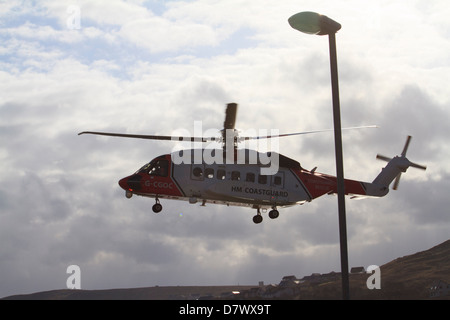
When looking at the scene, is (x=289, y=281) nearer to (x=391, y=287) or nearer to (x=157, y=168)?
(x=391, y=287)

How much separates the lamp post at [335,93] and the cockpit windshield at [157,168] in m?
24.7

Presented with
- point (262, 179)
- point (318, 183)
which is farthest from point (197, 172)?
point (318, 183)

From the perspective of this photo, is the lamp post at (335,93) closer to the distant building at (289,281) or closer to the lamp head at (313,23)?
the lamp head at (313,23)

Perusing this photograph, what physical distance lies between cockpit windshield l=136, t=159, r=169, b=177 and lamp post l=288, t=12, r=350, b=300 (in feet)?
81.1

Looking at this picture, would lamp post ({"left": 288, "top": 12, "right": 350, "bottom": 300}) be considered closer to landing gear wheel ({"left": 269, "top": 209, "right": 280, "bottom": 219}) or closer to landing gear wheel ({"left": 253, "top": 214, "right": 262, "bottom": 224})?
landing gear wheel ({"left": 269, "top": 209, "right": 280, "bottom": 219})

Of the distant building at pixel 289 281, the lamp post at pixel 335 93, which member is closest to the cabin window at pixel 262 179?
the lamp post at pixel 335 93

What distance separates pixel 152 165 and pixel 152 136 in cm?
374

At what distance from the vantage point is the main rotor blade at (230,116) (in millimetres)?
37781

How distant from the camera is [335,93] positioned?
17.7 m

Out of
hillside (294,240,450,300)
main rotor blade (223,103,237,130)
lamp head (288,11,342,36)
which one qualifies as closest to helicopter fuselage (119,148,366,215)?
main rotor blade (223,103,237,130)

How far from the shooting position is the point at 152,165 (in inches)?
1682
